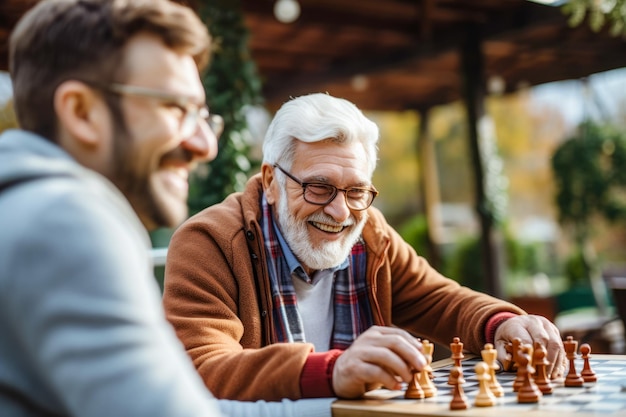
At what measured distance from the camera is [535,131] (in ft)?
74.0

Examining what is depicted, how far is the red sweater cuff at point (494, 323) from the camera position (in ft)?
7.63

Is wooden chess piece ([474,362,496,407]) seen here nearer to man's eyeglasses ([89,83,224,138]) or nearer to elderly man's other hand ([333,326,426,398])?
elderly man's other hand ([333,326,426,398])

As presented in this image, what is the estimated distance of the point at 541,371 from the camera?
1.84m

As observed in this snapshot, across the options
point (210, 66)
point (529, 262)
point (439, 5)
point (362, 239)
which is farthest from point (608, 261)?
point (362, 239)

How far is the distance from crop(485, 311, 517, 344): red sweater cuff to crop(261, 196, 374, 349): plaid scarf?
43cm

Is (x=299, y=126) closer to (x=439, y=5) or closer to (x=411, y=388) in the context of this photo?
(x=411, y=388)

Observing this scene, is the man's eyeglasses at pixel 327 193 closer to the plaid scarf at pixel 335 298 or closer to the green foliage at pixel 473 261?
the plaid scarf at pixel 335 298

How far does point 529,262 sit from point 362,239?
548 inches

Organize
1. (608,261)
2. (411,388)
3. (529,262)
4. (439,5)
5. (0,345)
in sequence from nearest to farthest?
(0,345) → (411,388) → (439,5) → (529,262) → (608,261)

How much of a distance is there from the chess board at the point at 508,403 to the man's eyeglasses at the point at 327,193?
699 millimetres

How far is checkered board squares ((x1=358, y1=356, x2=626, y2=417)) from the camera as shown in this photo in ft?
5.21

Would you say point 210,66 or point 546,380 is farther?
point 210,66

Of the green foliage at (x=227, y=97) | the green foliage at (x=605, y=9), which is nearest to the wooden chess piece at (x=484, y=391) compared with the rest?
the green foliage at (x=605, y=9)

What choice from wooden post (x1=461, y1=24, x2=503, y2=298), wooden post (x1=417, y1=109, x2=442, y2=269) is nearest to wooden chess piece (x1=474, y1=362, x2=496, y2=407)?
wooden post (x1=461, y1=24, x2=503, y2=298)
